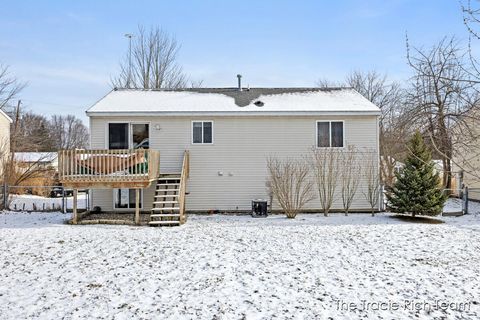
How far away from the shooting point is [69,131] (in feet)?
205

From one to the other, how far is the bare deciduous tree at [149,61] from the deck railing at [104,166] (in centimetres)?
1629

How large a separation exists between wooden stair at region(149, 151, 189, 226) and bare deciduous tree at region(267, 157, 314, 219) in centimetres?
328

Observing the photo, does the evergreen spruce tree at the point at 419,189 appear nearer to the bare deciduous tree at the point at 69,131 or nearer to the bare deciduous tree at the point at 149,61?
the bare deciduous tree at the point at 149,61

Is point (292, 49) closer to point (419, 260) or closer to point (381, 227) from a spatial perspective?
point (381, 227)

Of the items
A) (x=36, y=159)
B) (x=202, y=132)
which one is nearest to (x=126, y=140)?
(x=202, y=132)

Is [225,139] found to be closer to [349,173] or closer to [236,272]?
[349,173]

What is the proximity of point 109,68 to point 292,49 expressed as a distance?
16973 mm

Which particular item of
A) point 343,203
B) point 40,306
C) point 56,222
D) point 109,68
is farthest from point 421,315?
point 109,68

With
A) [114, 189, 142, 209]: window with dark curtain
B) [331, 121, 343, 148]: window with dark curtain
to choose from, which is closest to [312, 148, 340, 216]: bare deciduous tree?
[331, 121, 343, 148]: window with dark curtain

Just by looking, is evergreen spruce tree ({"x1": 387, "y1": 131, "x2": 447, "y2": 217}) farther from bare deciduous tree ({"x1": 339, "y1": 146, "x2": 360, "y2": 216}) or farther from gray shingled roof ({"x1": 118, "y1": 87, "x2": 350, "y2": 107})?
gray shingled roof ({"x1": 118, "y1": 87, "x2": 350, "y2": 107})

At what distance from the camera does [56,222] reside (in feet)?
41.3

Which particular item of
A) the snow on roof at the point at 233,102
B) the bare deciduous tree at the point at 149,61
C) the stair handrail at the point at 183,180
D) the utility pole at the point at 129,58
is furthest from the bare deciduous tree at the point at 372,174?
the utility pole at the point at 129,58

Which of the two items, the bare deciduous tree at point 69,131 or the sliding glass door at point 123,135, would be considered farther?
the bare deciduous tree at point 69,131

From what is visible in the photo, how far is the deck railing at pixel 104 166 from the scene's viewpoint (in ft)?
38.3
